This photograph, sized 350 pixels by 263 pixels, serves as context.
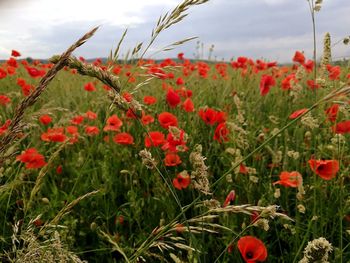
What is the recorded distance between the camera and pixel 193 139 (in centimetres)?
236

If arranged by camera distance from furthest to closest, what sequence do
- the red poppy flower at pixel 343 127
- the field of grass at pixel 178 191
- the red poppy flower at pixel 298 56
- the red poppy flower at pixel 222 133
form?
1. the red poppy flower at pixel 298 56
2. the red poppy flower at pixel 222 133
3. the red poppy flower at pixel 343 127
4. the field of grass at pixel 178 191

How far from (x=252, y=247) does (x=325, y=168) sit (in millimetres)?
491

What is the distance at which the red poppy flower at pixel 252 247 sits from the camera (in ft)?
4.10

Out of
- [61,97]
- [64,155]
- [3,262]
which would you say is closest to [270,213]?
[3,262]

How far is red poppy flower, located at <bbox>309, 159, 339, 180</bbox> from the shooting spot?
4.83 feet

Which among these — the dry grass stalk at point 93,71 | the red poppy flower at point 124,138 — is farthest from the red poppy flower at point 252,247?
the red poppy flower at point 124,138

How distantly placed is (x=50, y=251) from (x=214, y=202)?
40cm

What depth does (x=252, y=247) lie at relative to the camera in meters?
1.28

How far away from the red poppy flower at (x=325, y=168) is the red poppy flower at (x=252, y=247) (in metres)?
0.36

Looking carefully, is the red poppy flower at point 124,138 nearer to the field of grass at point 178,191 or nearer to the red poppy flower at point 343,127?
the field of grass at point 178,191

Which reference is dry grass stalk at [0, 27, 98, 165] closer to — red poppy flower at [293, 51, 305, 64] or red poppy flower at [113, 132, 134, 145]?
A: red poppy flower at [113, 132, 134, 145]

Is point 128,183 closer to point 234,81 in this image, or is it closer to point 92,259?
point 92,259

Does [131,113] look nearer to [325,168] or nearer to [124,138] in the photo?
[124,138]

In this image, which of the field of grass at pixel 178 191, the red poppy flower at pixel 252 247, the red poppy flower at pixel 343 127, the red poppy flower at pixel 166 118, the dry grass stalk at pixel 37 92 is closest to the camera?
the dry grass stalk at pixel 37 92
